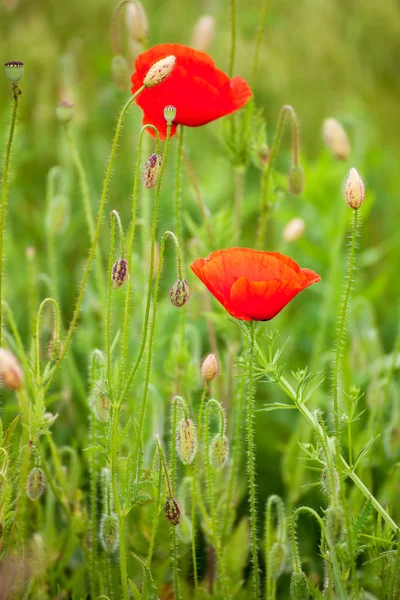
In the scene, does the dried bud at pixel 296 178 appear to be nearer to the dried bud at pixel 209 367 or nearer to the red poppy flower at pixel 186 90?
the red poppy flower at pixel 186 90

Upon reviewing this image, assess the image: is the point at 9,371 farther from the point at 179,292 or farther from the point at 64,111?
the point at 64,111

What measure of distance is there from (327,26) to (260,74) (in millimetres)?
387

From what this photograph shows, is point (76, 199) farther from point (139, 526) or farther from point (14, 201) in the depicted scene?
point (139, 526)

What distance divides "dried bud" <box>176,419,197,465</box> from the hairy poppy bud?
0.60 ft

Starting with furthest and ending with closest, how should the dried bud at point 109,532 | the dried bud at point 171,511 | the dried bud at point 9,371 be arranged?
the dried bud at point 109,532 < the dried bud at point 171,511 < the dried bud at point 9,371

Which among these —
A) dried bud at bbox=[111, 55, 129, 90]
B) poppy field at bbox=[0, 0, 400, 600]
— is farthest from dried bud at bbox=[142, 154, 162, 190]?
dried bud at bbox=[111, 55, 129, 90]

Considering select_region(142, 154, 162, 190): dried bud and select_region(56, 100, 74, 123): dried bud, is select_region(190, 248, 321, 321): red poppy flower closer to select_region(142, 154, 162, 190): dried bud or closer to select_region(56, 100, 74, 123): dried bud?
select_region(142, 154, 162, 190): dried bud

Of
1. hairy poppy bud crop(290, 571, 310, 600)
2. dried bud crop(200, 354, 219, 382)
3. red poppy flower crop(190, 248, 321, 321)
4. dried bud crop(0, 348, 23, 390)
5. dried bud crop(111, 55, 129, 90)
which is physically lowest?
hairy poppy bud crop(290, 571, 310, 600)

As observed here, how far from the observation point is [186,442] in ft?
2.87

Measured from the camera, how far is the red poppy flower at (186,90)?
0.91 metres

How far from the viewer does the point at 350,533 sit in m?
0.77

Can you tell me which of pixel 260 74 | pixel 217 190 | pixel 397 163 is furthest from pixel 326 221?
pixel 397 163

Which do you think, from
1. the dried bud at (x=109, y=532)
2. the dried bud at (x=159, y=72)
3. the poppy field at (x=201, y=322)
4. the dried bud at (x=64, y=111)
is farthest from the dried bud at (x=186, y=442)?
the dried bud at (x=64, y=111)

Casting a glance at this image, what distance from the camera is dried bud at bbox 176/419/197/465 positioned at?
876 mm
